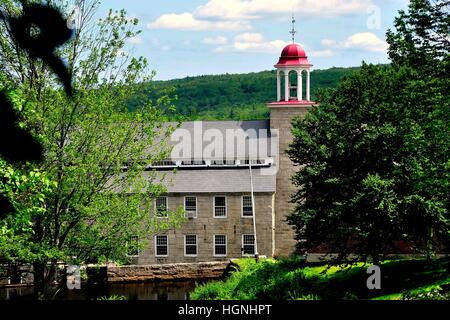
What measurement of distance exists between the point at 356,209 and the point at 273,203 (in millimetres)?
26854

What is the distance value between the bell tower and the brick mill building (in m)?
0.08

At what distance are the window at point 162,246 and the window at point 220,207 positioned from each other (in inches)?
178

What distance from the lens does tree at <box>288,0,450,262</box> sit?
105ft

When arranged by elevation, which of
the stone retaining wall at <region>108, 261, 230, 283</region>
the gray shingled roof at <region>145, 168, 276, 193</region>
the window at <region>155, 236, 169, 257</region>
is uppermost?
the gray shingled roof at <region>145, 168, 276, 193</region>

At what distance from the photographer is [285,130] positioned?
2489 inches

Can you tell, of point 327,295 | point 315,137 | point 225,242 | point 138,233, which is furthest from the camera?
point 225,242

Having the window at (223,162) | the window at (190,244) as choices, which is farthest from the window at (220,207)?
the window at (223,162)

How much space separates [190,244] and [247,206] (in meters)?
5.53

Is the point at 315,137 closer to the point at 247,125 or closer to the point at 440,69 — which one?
the point at 440,69

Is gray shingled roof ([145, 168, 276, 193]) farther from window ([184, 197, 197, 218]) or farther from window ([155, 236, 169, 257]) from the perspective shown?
window ([155, 236, 169, 257])

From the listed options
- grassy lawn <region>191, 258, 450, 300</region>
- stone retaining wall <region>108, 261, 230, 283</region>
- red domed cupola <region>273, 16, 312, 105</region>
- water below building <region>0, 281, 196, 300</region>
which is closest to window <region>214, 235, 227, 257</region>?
stone retaining wall <region>108, 261, 230, 283</region>

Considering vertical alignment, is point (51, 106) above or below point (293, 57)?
below
